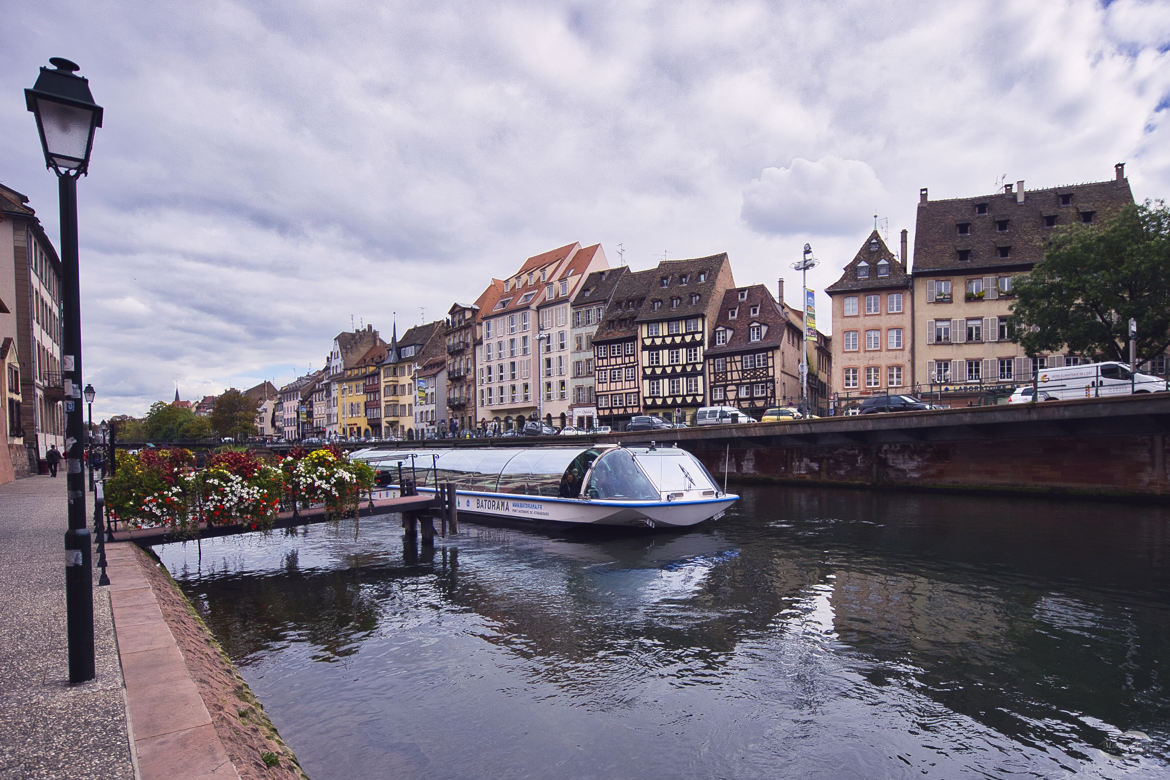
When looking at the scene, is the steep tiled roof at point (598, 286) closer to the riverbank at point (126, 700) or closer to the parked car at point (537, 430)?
the parked car at point (537, 430)

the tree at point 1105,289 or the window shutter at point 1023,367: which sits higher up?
the tree at point 1105,289

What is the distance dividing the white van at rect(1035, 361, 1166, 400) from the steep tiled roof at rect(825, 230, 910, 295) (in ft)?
79.5

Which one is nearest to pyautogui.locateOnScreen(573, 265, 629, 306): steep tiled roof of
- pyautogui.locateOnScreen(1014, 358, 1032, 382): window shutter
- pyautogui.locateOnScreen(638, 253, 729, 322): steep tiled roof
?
pyautogui.locateOnScreen(638, 253, 729, 322): steep tiled roof

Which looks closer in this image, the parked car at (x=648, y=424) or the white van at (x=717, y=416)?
the white van at (x=717, y=416)

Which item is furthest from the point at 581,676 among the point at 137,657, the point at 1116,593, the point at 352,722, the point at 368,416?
the point at 368,416

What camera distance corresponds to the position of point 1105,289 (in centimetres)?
3778

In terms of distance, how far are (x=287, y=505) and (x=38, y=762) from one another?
1124 centimetres

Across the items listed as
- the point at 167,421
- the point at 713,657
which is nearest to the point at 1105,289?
the point at 713,657

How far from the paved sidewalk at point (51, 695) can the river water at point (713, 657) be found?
208 cm

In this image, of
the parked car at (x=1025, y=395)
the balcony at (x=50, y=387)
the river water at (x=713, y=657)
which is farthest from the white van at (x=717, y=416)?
the balcony at (x=50, y=387)

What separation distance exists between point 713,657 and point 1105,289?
38.6 metres

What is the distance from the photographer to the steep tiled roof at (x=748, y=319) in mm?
59844

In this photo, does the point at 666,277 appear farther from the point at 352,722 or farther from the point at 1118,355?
the point at 352,722

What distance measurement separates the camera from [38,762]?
436cm
